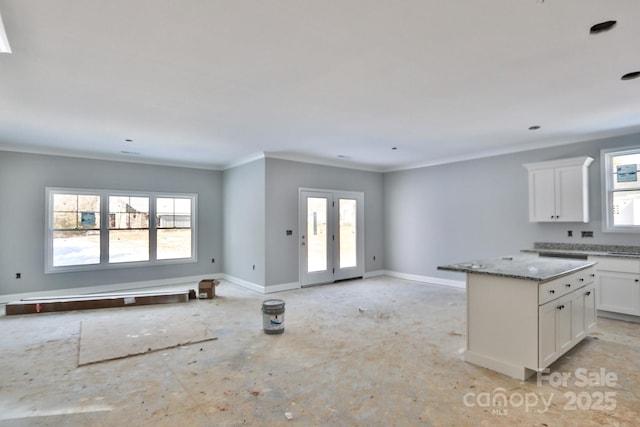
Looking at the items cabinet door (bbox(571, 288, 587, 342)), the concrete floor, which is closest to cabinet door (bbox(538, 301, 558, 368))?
the concrete floor

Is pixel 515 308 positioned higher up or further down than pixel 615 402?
higher up

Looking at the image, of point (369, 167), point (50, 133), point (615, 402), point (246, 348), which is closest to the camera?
point (615, 402)

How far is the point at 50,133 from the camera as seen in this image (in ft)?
16.5

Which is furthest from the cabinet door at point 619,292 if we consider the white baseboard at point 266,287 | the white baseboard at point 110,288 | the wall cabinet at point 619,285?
the white baseboard at point 110,288

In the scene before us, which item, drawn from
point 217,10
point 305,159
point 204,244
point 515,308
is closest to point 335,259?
point 305,159

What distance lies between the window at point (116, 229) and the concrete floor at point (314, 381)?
6.34 ft

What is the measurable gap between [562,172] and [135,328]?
6.35 metres

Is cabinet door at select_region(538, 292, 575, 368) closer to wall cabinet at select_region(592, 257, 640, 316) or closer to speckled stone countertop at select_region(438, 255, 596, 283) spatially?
speckled stone countertop at select_region(438, 255, 596, 283)

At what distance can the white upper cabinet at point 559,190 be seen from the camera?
5.04m

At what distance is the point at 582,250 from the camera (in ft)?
17.0

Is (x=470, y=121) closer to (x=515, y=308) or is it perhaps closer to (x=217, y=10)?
(x=515, y=308)

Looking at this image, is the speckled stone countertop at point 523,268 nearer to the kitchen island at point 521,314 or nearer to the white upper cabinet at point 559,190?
the kitchen island at point 521,314

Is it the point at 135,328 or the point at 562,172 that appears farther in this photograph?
the point at 562,172

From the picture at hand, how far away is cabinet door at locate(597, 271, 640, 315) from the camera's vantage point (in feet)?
14.4
